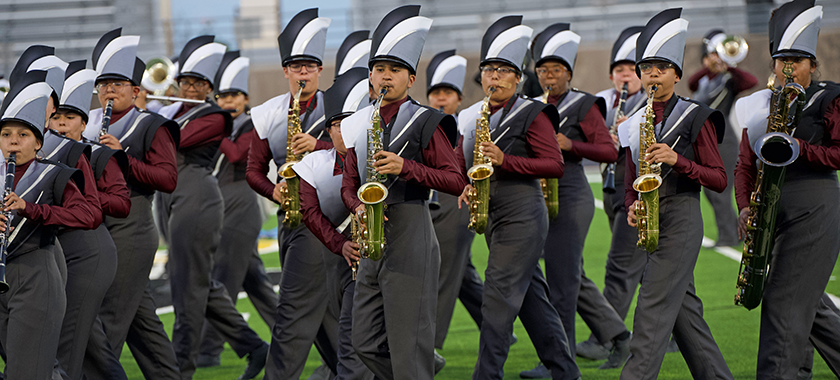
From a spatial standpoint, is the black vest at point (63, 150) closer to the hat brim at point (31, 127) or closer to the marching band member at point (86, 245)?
the marching band member at point (86, 245)

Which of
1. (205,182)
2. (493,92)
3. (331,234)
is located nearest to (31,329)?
(331,234)

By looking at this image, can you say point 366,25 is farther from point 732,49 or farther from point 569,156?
point 569,156

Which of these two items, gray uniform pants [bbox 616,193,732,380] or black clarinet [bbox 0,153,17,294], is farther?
gray uniform pants [bbox 616,193,732,380]

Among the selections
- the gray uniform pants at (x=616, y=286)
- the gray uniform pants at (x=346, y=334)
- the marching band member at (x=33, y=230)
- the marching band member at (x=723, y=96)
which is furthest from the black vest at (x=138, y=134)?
the marching band member at (x=723, y=96)

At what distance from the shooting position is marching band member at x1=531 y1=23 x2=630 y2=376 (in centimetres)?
604

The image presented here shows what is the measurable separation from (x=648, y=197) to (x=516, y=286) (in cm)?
96

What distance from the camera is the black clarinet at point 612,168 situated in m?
6.80

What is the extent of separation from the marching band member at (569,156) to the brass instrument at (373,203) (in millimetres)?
2057

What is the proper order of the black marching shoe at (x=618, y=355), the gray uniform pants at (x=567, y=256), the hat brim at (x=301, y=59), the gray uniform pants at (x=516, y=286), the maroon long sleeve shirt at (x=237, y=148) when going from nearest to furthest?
the gray uniform pants at (x=516, y=286) → the hat brim at (x=301, y=59) → the gray uniform pants at (x=567, y=256) → the black marching shoe at (x=618, y=355) → the maroon long sleeve shirt at (x=237, y=148)

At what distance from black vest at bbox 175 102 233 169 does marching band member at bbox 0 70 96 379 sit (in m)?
1.81

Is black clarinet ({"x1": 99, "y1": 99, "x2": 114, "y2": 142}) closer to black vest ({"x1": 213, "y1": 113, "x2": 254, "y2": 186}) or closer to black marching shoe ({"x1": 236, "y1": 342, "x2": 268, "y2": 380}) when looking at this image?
black vest ({"x1": 213, "y1": 113, "x2": 254, "y2": 186})

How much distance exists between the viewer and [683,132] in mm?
4770

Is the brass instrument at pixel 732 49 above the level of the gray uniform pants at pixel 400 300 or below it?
above

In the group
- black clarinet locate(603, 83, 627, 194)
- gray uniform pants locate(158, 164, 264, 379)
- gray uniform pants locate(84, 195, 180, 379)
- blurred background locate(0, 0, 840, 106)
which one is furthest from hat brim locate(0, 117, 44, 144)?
blurred background locate(0, 0, 840, 106)
